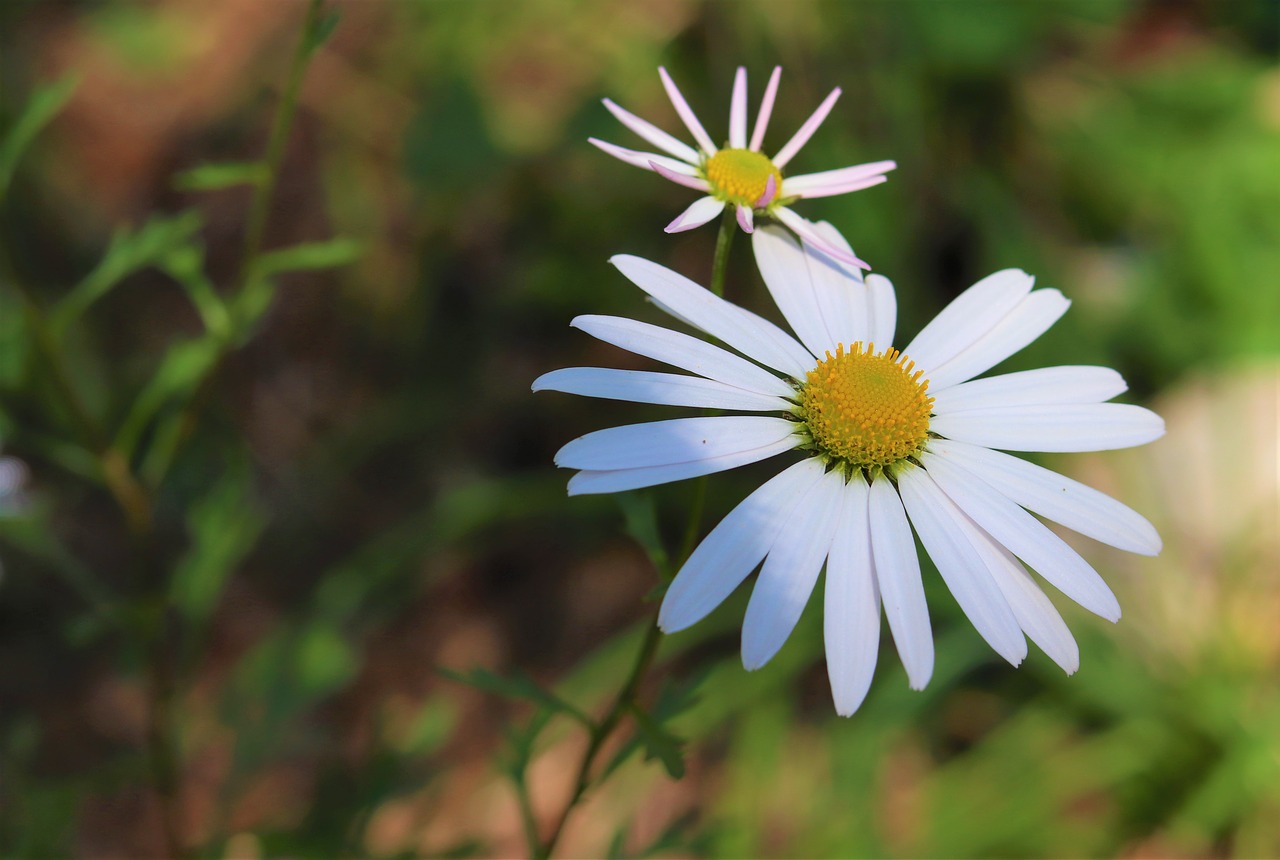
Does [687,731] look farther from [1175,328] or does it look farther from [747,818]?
[1175,328]

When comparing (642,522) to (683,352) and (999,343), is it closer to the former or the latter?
(683,352)

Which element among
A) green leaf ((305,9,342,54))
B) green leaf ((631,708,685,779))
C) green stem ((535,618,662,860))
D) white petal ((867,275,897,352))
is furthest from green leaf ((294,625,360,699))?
white petal ((867,275,897,352))

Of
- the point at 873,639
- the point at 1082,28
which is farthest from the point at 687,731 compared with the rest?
the point at 1082,28

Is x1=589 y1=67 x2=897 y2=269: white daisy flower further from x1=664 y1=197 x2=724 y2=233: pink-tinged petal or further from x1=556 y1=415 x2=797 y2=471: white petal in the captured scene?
x1=556 y1=415 x2=797 y2=471: white petal

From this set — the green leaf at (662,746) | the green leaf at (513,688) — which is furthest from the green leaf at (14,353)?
the green leaf at (662,746)

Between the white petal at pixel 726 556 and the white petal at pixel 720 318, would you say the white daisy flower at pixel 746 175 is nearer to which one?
the white petal at pixel 720 318
